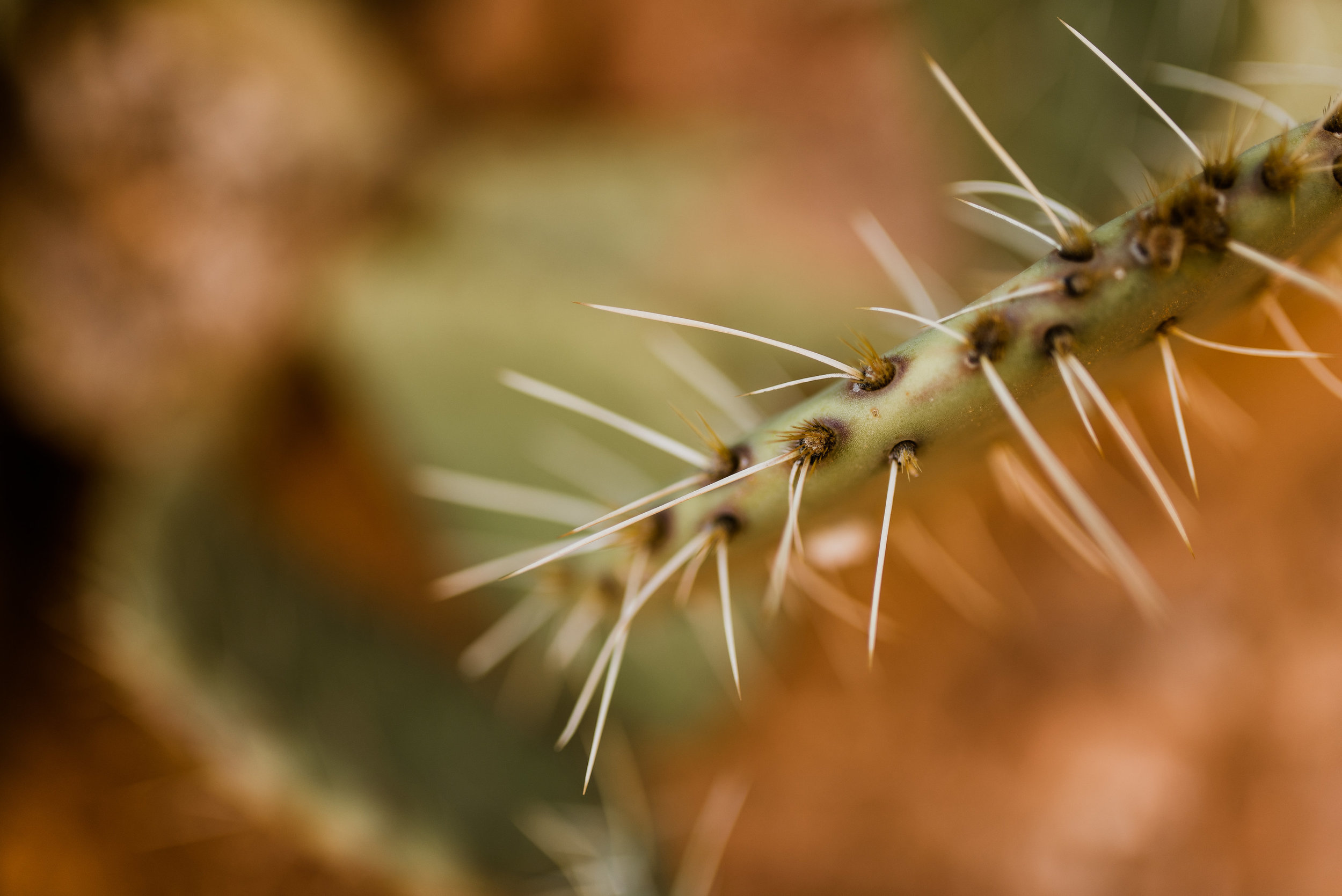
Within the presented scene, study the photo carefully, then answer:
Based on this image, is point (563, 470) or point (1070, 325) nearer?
point (1070, 325)

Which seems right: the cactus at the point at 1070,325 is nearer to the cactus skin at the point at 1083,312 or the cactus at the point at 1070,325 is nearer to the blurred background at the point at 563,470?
the cactus skin at the point at 1083,312

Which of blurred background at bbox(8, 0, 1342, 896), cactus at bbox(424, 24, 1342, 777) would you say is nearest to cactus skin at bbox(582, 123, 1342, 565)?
cactus at bbox(424, 24, 1342, 777)

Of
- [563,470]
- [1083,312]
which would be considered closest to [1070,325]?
[1083,312]

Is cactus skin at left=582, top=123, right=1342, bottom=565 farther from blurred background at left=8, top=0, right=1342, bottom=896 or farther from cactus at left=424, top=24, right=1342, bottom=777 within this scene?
blurred background at left=8, top=0, right=1342, bottom=896

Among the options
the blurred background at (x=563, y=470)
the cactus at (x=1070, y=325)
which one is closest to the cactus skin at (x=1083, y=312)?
the cactus at (x=1070, y=325)

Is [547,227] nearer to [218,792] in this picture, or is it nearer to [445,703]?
[445,703]

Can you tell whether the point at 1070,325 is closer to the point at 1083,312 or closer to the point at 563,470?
the point at 1083,312
